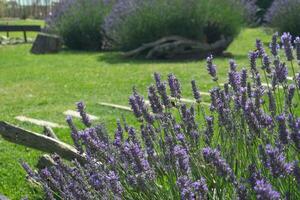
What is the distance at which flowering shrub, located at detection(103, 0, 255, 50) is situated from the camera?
13000 millimetres

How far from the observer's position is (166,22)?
13.0 m

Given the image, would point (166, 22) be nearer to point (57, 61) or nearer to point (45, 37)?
point (57, 61)

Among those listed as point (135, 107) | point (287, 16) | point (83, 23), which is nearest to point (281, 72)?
point (135, 107)

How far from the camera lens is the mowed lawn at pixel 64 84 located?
5062 mm

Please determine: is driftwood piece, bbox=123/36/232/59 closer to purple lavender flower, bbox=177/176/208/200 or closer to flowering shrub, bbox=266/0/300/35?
flowering shrub, bbox=266/0/300/35

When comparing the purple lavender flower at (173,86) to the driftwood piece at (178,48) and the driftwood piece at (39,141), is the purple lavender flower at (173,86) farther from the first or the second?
the driftwood piece at (178,48)

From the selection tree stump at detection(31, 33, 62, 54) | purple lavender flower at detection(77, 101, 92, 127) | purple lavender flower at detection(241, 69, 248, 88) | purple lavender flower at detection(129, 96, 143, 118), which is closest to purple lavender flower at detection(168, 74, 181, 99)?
purple lavender flower at detection(129, 96, 143, 118)

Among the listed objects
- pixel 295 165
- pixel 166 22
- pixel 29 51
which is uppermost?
pixel 295 165

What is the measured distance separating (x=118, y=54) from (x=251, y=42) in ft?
Answer: 13.5

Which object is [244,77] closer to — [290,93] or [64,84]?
[290,93]

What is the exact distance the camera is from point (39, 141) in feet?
13.1

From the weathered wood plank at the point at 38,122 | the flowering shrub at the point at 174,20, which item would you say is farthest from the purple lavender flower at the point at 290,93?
the flowering shrub at the point at 174,20

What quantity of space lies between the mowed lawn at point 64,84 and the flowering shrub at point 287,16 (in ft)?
3.68

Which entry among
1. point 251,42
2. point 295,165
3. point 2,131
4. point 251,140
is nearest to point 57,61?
point 251,42
